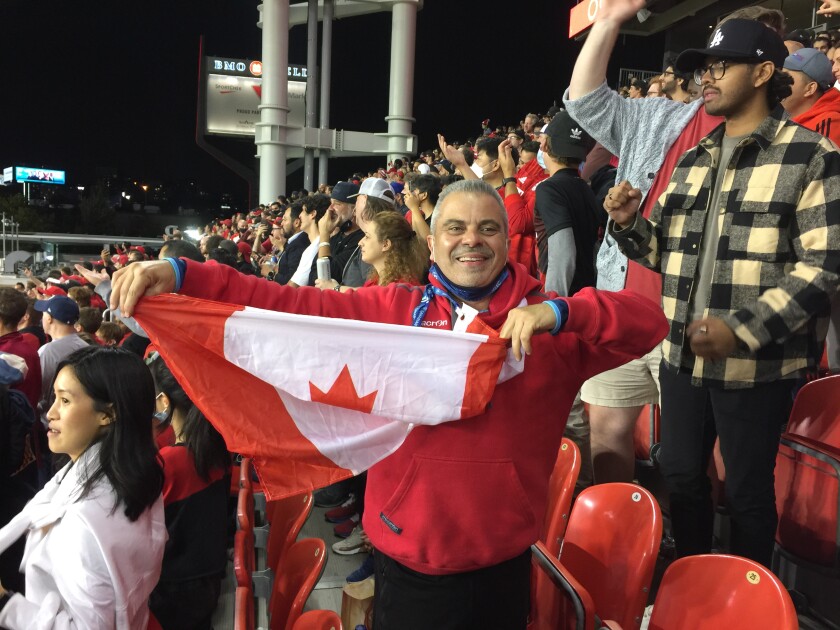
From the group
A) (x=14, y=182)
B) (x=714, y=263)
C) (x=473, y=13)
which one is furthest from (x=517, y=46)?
(x=14, y=182)

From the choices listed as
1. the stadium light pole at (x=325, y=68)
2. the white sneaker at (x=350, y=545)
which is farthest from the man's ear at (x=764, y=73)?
the stadium light pole at (x=325, y=68)

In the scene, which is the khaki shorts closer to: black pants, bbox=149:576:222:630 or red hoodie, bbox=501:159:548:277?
red hoodie, bbox=501:159:548:277

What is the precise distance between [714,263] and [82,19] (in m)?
59.6

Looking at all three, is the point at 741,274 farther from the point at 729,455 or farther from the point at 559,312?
the point at 559,312

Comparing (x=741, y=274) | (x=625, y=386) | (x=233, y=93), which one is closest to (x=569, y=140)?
(x=625, y=386)

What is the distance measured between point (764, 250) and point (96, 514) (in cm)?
216

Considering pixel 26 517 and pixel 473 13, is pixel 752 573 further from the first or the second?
pixel 473 13

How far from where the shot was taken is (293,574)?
2.43 m

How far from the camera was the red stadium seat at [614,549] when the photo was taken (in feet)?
6.51

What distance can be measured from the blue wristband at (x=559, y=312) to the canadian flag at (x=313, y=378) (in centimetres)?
16

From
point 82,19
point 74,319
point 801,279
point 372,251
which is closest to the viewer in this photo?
point 801,279

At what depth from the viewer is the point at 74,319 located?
16.8 ft

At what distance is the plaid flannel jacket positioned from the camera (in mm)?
1956

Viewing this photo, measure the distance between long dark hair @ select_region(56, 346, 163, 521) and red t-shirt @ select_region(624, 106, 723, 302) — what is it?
6.49 ft
